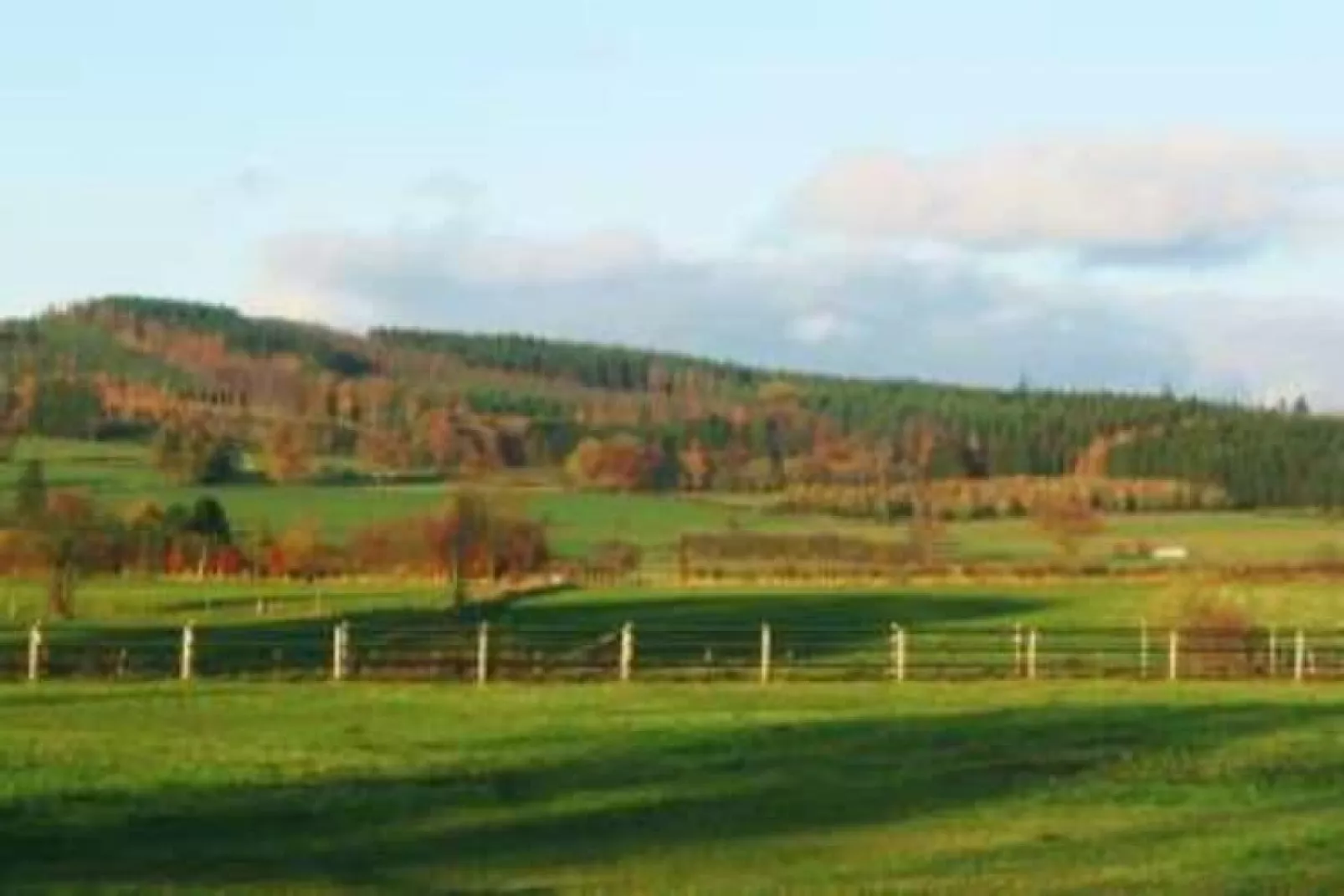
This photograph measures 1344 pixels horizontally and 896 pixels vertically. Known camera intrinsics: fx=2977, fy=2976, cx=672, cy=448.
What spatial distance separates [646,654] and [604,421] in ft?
367

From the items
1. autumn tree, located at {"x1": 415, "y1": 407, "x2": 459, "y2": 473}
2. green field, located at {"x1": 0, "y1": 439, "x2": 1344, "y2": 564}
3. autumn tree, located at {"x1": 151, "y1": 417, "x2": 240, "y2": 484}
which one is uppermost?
autumn tree, located at {"x1": 415, "y1": 407, "x2": 459, "y2": 473}

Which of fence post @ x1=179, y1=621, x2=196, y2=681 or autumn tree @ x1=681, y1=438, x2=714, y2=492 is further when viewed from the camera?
autumn tree @ x1=681, y1=438, x2=714, y2=492

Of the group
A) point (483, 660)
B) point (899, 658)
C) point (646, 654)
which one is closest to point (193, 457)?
point (646, 654)

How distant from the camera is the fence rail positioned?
55.1m

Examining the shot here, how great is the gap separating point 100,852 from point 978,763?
12327mm

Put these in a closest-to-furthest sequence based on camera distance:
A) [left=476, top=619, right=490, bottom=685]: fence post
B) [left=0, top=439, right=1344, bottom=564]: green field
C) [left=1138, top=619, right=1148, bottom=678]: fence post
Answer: [left=476, top=619, right=490, bottom=685]: fence post < [left=1138, top=619, right=1148, bottom=678]: fence post < [left=0, top=439, right=1344, bottom=564]: green field

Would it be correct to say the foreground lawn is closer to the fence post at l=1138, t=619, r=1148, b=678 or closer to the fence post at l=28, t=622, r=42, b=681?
the fence post at l=28, t=622, r=42, b=681

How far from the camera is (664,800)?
27.1 meters

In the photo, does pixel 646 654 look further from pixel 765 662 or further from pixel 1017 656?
pixel 765 662

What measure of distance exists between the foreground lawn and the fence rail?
434 inches

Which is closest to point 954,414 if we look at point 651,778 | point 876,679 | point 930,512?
point 930,512

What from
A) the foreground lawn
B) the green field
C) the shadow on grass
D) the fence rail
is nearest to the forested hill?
the green field

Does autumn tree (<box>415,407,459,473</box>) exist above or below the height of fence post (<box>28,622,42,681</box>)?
above

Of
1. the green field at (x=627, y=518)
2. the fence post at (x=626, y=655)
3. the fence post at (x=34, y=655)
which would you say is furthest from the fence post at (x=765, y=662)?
the green field at (x=627, y=518)
